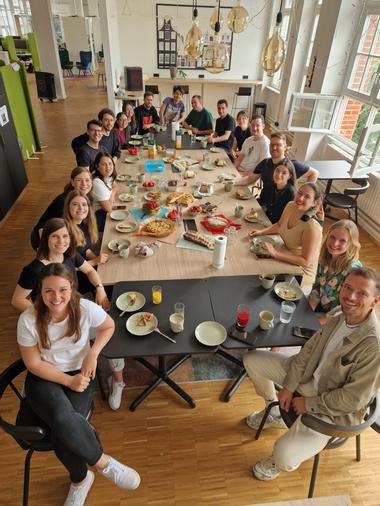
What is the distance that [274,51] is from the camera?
298 cm

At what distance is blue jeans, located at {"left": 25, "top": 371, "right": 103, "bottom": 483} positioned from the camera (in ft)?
5.46

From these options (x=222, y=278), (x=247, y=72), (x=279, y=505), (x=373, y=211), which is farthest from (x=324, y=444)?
(x=247, y=72)

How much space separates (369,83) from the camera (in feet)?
15.7

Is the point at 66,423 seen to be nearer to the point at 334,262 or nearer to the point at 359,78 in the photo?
the point at 334,262

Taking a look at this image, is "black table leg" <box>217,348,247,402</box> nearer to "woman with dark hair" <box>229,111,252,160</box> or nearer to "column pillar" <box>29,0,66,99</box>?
"woman with dark hair" <box>229,111,252,160</box>

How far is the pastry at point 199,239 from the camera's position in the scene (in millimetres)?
2631

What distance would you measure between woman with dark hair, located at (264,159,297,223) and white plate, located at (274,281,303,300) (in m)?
1.10

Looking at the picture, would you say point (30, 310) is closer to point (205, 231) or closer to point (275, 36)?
point (205, 231)

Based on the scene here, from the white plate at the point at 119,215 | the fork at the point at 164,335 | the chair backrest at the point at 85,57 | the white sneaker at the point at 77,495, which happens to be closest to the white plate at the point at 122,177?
the white plate at the point at 119,215

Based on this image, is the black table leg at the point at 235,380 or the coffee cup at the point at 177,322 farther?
the black table leg at the point at 235,380

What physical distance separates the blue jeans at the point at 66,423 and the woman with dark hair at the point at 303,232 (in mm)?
1626

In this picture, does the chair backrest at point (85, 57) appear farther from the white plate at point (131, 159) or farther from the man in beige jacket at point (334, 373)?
the man in beige jacket at point (334, 373)

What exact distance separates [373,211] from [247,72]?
20.6 feet

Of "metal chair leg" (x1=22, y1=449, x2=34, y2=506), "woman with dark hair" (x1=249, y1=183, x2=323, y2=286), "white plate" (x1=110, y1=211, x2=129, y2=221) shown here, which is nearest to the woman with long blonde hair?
"woman with dark hair" (x1=249, y1=183, x2=323, y2=286)
